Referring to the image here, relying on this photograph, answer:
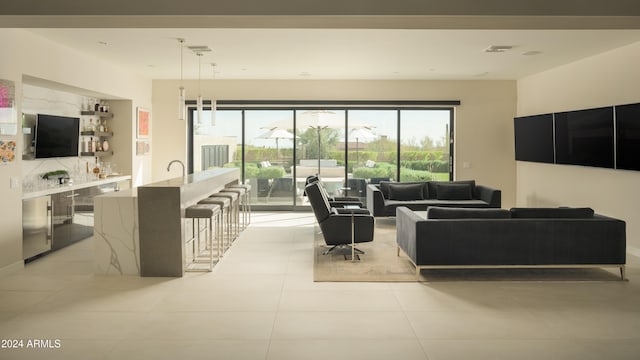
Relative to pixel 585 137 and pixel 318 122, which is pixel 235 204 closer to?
pixel 318 122

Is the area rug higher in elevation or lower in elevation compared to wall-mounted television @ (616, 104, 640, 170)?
lower

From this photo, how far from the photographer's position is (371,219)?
693cm

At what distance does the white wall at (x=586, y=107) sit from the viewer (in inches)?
279

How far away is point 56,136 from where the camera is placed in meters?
7.76

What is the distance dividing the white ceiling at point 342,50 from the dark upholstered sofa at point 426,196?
2.17 m

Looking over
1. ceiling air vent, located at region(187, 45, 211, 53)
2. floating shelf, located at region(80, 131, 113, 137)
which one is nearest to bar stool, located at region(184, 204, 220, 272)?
ceiling air vent, located at region(187, 45, 211, 53)

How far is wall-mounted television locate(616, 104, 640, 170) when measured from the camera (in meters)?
6.66

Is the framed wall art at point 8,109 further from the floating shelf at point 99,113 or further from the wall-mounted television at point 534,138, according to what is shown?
the wall-mounted television at point 534,138

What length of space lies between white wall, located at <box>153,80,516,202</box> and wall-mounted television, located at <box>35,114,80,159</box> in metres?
2.64

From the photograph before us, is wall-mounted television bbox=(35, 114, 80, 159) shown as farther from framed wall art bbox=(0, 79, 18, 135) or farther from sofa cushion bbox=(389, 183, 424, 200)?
sofa cushion bbox=(389, 183, 424, 200)

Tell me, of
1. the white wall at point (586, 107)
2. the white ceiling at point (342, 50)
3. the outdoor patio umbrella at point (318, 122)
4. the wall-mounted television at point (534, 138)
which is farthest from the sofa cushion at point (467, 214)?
the outdoor patio umbrella at point (318, 122)

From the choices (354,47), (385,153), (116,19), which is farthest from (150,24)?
(385,153)

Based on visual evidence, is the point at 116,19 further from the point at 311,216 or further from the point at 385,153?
the point at 385,153

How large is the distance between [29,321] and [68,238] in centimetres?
333
